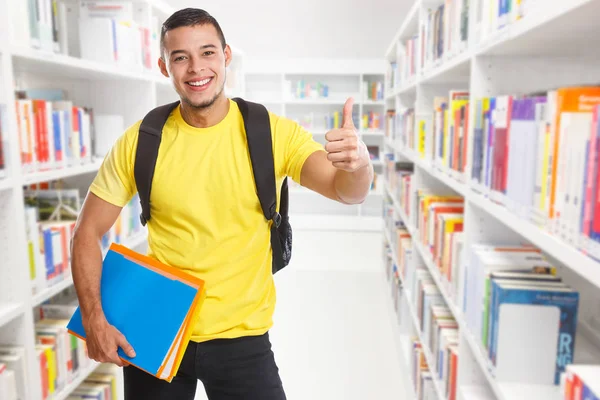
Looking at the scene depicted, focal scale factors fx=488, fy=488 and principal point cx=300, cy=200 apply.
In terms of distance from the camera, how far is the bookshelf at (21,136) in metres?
1.62

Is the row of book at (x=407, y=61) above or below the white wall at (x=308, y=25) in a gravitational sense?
below

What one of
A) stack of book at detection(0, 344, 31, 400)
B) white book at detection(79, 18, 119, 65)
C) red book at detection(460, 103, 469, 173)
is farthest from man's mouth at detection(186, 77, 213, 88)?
white book at detection(79, 18, 119, 65)

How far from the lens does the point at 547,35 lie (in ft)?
3.79

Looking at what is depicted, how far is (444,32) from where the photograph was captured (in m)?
2.22

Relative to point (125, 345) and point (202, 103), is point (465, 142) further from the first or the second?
point (125, 345)

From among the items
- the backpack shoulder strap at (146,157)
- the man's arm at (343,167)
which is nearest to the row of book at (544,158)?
the man's arm at (343,167)

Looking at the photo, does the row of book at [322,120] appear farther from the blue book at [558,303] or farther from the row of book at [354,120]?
the blue book at [558,303]

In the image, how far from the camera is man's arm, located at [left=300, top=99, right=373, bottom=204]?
3.59 ft

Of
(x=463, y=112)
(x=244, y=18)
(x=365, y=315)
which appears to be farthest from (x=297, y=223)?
(x=463, y=112)

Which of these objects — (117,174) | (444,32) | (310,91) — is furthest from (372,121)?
(117,174)

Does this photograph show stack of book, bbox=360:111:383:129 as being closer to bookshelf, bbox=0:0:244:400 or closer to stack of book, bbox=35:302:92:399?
bookshelf, bbox=0:0:244:400

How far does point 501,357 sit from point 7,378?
1534 millimetres

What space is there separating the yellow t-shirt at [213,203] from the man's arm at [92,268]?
0.15ft

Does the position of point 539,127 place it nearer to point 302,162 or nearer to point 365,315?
point 302,162
